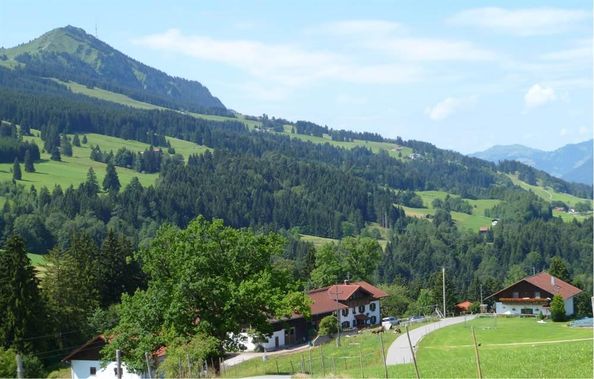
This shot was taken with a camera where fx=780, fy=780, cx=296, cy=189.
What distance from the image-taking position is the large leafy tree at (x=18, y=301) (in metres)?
61.8

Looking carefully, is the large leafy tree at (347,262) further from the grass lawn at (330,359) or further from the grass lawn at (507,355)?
the grass lawn at (507,355)

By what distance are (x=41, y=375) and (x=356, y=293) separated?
145 ft

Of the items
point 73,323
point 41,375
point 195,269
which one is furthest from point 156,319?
point 73,323

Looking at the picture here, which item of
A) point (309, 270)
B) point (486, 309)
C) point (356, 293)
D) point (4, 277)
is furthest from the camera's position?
point (309, 270)

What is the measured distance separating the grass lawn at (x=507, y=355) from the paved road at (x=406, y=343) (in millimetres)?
919

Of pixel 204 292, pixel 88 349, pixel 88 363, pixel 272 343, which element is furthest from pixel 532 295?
pixel 204 292

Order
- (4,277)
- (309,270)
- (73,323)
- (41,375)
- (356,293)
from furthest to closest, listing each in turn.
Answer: (309,270) < (356,293) < (73,323) < (4,277) < (41,375)

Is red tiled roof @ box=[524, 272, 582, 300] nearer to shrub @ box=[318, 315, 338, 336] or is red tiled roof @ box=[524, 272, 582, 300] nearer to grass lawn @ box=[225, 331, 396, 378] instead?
grass lawn @ box=[225, 331, 396, 378]

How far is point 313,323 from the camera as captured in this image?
8469 cm

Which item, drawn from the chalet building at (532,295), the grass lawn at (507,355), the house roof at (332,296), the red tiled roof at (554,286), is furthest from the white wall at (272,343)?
the red tiled roof at (554,286)

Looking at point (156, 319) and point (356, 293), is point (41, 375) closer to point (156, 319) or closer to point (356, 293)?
point (156, 319)

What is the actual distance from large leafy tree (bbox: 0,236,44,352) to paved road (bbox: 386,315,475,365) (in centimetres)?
2874

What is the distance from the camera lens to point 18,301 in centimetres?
6266

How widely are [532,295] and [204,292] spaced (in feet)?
210
